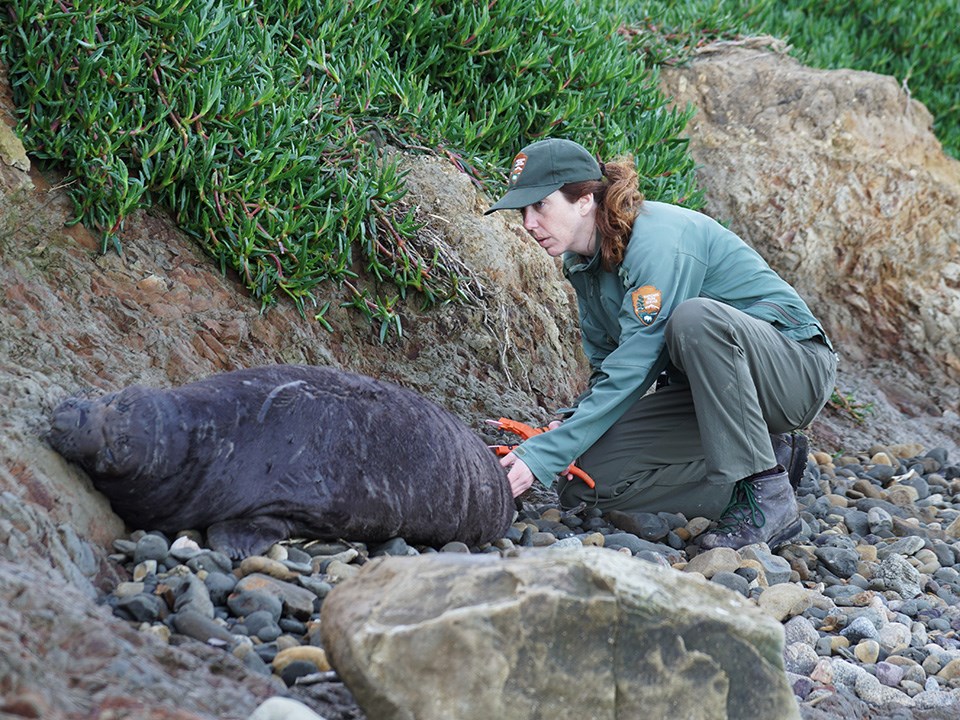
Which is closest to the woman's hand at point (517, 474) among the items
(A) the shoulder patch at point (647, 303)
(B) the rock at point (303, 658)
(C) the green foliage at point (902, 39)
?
(A) the shoulder patch at point (647, 303)

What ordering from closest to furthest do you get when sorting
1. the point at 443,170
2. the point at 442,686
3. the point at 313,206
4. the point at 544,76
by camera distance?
the point at 442,686 → the point at 313,206 → the point at 443,170 → the point at 544,76

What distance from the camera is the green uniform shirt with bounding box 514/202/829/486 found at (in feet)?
13.9

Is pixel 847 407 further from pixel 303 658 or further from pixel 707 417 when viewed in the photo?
pixel 303 658

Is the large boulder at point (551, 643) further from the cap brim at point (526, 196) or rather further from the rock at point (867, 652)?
the cap brim at point (526, 196)

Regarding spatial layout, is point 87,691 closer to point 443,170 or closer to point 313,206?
point 313,206

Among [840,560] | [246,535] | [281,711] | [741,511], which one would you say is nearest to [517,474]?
[741,511]

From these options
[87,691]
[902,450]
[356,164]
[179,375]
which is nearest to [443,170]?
[356,164]

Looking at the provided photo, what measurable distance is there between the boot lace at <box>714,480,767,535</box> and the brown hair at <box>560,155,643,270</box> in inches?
40.1

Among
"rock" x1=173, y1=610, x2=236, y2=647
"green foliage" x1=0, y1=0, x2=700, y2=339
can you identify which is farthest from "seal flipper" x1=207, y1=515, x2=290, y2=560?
"green foliage" x1=0, y1=0, x2=700, y2=339

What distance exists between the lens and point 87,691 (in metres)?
2.04

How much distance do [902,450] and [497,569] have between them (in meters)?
4.75

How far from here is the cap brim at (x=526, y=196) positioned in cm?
430

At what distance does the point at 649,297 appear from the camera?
427 centimetres

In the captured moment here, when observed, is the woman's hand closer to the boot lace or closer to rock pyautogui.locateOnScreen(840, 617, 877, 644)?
the boot lace
